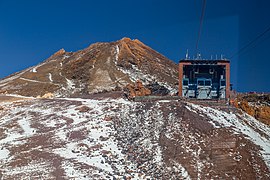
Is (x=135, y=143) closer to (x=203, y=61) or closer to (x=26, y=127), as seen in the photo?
(x=26, y=127)

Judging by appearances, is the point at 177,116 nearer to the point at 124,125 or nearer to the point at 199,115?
the point at 199,115

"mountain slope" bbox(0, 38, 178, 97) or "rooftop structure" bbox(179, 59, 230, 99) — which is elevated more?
"mountain slope" bbox(0, 38, 178, 97)

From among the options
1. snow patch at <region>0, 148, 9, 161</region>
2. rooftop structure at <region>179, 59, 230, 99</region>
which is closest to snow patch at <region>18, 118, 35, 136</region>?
snow patch at <region>0, 148, 9, 161</region>

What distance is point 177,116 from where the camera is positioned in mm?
36125

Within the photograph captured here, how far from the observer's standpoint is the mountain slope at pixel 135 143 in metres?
24.7

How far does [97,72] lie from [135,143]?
201 ft

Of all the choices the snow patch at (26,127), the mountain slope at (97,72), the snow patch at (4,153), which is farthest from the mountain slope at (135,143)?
the mountain slope at (97,72)

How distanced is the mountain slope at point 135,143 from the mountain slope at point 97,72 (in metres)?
34.5

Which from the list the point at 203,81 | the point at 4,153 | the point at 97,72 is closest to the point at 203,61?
the point at 203,81

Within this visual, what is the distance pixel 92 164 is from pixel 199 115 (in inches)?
597

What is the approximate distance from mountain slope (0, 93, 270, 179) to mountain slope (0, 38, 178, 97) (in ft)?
113

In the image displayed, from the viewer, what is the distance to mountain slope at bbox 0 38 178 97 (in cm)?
7998

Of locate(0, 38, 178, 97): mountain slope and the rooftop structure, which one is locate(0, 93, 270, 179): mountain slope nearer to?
the rooftop structure

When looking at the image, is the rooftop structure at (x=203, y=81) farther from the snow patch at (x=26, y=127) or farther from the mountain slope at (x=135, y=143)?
the snow patch at (x=26, y=127)
